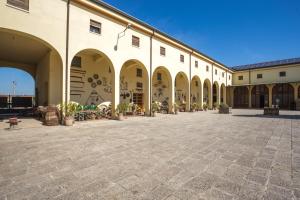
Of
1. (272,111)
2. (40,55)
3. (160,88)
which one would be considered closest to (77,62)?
(40,55)

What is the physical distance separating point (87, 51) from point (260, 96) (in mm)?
27585

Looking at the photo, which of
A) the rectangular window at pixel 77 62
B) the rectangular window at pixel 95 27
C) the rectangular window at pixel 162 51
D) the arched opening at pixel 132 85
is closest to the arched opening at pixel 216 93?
the rectangular window at pixel 162 51

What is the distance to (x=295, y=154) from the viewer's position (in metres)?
4.52

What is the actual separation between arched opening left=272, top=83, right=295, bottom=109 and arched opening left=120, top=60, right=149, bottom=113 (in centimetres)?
2230

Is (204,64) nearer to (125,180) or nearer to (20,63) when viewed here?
(20,63)

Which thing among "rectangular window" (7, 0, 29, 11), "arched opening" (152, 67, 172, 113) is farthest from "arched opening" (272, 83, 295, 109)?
"rectangular window" (7, 0, 29, 11)

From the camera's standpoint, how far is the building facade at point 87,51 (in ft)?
27.1

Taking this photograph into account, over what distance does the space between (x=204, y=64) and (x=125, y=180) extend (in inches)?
848

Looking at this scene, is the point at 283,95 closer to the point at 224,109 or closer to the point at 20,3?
the point at 224,109

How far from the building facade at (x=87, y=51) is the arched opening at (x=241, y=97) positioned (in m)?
13.8

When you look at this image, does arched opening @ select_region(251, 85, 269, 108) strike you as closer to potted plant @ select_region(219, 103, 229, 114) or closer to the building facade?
potted plant @ select_region(219, 103, 229, 114)

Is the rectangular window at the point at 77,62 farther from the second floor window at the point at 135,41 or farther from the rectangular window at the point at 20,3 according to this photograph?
the rectangular window at the point at 20,3

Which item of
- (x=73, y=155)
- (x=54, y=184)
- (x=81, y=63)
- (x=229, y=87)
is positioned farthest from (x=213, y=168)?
(x=229, y=87)

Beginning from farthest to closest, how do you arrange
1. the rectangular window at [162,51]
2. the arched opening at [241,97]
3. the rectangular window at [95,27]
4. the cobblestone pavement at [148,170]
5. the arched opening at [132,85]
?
the arched opening at [241,97]
the rectangular window at [162,51]
the arched opening at [132,85]
the rectangular window at [95,27]
the cobblestone pavement at [148,170]
